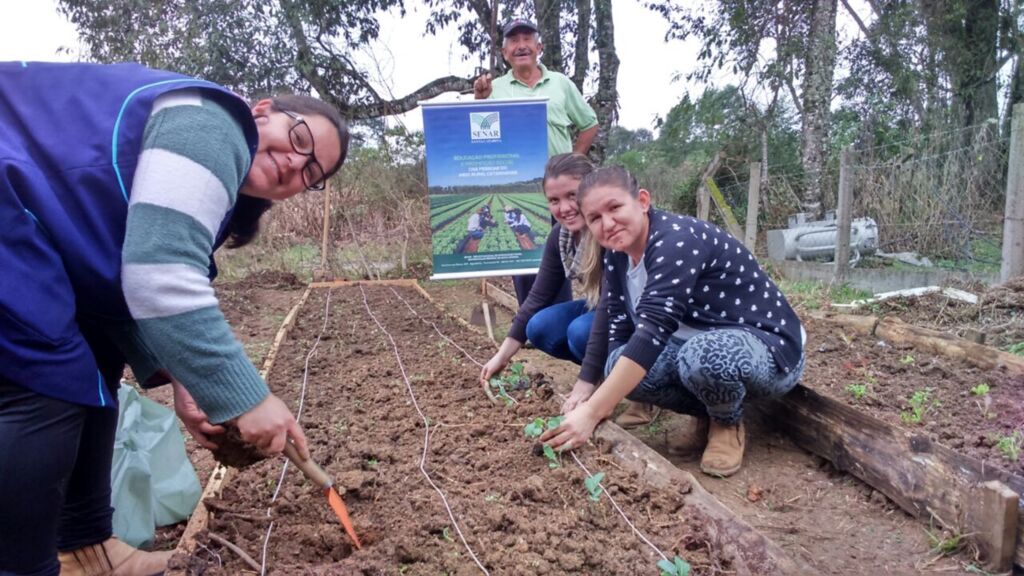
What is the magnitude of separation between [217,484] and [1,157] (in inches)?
52.4

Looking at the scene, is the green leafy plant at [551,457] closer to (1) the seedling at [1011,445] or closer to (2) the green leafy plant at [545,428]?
(2) the green leafy plant at [545,428]

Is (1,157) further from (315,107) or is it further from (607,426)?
(607,426)

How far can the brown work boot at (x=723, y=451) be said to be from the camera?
254 cm

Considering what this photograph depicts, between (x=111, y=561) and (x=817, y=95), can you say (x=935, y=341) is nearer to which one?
(x=111, y=561)

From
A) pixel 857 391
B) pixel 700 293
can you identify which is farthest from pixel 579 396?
pixel 857 391

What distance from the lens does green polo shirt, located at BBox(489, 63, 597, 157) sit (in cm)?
481

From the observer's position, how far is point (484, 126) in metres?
4.93

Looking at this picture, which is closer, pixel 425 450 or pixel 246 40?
pixel 425 450

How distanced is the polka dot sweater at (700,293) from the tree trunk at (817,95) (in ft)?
21.0

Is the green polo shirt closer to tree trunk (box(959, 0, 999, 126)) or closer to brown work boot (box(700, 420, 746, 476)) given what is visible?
brown work boot (box(700, 420, 746, 476))

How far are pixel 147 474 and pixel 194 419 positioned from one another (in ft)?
1.44

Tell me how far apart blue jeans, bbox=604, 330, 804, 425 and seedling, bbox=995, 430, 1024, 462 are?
644 mm

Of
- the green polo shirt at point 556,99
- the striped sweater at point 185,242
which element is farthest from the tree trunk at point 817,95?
the striped sweater at point 185,242

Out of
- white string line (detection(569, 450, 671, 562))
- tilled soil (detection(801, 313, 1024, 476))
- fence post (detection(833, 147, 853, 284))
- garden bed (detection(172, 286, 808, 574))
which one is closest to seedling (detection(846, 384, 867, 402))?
tilled soil (detection(801, 313, 1024, 476))
